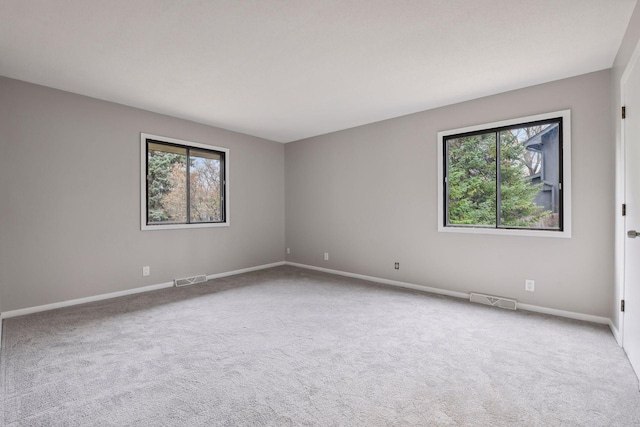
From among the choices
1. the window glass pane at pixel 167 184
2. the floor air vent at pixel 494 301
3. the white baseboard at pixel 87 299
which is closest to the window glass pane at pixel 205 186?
the window glass pane at pixel 167 184

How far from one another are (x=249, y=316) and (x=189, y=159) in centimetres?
281

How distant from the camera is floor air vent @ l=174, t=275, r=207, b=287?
14.9ft

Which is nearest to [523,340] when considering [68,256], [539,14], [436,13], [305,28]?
[539,14]

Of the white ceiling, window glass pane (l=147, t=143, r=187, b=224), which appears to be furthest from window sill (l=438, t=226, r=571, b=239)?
window glass pane (l=147, t=143, r=187, b=224)

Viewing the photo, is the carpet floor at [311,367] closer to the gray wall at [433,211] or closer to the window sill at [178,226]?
the gray wall at [433,211]

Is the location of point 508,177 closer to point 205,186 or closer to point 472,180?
point 472,180

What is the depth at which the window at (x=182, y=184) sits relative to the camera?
4.37 meters

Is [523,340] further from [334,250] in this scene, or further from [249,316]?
[334,250]

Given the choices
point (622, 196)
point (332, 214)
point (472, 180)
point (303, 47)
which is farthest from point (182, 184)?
point (622, 196)

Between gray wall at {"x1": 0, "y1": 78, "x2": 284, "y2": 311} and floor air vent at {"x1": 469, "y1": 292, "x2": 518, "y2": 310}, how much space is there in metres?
3.92

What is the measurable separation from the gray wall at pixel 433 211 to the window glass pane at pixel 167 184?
2080 mm

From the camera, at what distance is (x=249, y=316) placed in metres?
3.27

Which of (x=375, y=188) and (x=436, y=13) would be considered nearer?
(x=436, y=13)

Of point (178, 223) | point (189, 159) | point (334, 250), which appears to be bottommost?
point (334, 250)
